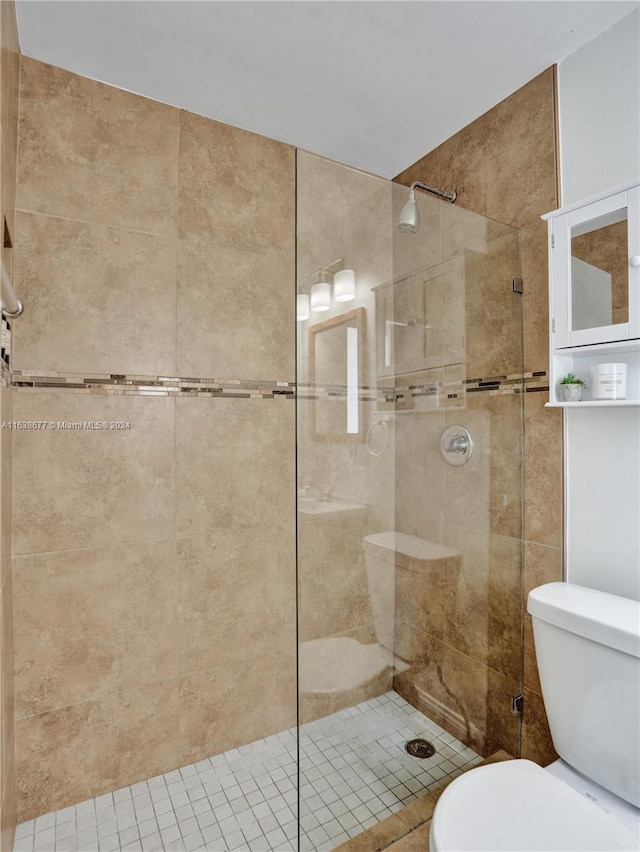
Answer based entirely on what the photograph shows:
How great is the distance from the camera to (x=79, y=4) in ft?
4.69

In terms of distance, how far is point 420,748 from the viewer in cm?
155

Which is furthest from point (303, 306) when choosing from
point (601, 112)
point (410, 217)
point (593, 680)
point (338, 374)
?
point (593, 680)

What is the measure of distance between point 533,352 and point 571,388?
25cm

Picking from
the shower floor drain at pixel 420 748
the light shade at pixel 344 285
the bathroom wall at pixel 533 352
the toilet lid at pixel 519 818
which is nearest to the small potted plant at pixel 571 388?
the bathroom wall at pixel 533 352

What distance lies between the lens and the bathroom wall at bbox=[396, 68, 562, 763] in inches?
64.7

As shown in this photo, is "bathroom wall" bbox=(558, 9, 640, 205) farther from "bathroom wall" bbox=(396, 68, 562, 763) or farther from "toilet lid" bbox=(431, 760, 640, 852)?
"toilet lid" bbox=(431, 760, 640, 852)

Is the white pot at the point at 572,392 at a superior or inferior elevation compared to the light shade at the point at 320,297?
inferior

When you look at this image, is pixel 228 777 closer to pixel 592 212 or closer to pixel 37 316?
pixel 37 316

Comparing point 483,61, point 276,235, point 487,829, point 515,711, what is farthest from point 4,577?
point 483,61

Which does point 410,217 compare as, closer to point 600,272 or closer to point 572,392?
point 600,272

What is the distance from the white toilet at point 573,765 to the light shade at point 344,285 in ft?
3.46

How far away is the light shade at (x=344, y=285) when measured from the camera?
4.47 feet

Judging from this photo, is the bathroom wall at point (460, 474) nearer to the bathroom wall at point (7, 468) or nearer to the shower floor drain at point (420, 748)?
the shower floor drain at point (420, 748)

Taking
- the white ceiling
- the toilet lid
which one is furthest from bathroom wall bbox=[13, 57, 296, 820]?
the toilet lid
